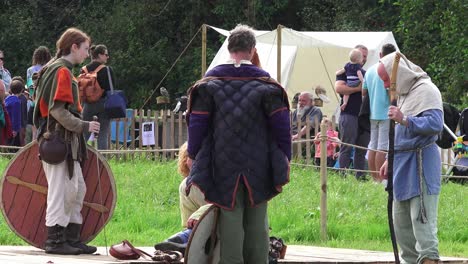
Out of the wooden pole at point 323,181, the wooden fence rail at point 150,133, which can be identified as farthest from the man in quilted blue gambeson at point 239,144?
the wooden fence rail at point 150,133

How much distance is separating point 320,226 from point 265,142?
4369 mm

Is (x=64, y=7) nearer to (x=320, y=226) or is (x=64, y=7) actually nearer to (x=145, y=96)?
(x=145, y=96)

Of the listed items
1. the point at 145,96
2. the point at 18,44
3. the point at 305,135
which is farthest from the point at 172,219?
the point at 18,44

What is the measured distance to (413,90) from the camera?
999 centimetres

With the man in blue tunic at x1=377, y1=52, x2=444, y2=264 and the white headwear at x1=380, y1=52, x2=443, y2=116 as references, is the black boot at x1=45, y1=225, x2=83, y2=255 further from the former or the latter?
the white headwear at x1=380, y1=52, x2=443, y2=116

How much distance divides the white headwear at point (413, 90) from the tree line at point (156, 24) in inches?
971

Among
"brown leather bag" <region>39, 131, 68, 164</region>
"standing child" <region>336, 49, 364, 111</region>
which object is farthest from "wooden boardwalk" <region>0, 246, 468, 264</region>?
"standing child" <region>336, 49, 364, 111</region>

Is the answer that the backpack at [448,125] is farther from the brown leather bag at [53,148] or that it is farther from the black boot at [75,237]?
the brown leather bag at [53,148]

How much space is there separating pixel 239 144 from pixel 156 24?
1167 inches

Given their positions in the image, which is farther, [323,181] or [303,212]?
[303,212]

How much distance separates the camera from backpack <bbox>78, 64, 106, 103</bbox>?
15.2m

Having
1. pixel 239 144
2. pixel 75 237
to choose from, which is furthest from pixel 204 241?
pixel 75 237

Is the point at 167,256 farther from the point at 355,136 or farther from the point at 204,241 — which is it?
the point at 355,136

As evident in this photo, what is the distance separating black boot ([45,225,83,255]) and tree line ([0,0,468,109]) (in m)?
24.7
